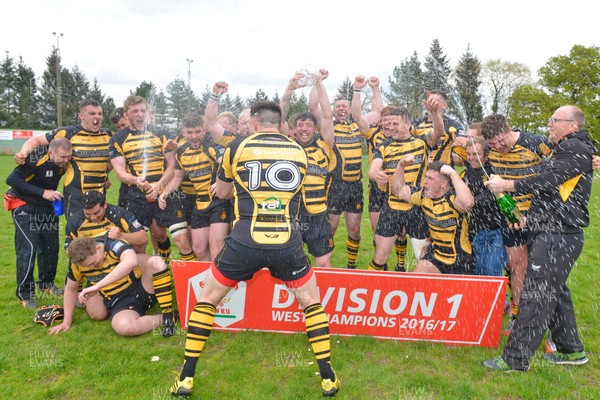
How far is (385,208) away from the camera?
5723mm

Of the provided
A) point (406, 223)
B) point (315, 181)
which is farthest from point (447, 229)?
point (315, 181)

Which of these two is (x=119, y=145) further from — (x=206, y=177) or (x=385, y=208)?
(x=385, y=208)

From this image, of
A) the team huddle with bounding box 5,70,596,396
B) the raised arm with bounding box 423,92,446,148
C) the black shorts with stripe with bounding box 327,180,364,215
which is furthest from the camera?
the black shorts with stripe with bounding box 327,180,364,215

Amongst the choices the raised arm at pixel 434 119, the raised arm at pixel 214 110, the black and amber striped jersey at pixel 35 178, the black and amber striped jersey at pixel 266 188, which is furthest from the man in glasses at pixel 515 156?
the black and amber striped jersey at pixel 35 178

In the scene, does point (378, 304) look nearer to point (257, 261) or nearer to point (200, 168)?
point (257, 261)

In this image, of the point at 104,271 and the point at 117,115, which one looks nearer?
the point at 104,271

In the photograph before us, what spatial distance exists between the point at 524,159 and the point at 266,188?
290 cm

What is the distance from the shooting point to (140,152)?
5.79m

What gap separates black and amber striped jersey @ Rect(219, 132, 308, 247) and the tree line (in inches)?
155

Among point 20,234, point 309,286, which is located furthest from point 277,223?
point 20,234

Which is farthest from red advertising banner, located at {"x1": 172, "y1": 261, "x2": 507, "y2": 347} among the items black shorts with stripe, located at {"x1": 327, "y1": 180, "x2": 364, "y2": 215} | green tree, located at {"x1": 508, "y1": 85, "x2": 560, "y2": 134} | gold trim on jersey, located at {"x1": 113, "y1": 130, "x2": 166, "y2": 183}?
green tree, located at {"x1": 508, "y1": 85, "x2": 560, "y2": 134}

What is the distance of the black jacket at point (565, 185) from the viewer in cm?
383

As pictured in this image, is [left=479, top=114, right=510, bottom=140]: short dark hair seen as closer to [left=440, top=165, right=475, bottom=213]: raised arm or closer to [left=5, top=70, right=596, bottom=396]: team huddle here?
[left=5, top=70, right=596, bottom=396]: team huddle

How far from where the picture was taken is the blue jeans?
4898 millimetres
